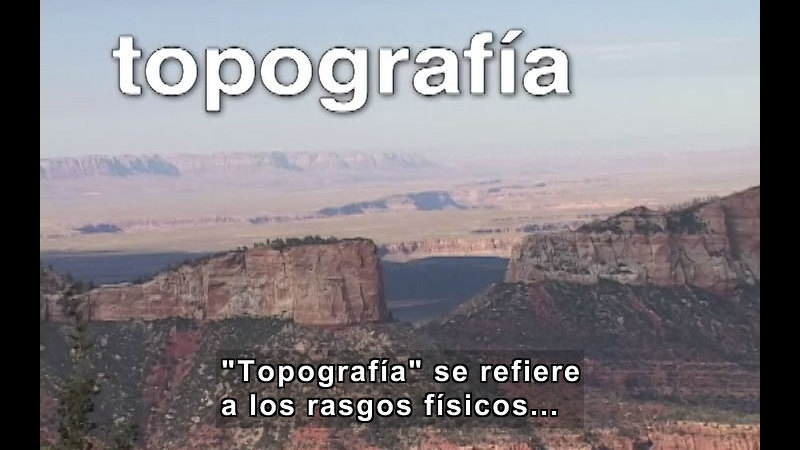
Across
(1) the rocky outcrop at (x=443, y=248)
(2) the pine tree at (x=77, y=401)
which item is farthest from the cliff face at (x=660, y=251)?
(2) the pine tree at (x=77, y=401)

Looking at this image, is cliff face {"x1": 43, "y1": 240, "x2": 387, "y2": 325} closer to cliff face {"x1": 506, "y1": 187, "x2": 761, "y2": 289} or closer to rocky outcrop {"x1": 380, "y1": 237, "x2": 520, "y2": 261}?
cliff face {"x1": 506, "y1": 187, "x2": 761, "y2": 289}

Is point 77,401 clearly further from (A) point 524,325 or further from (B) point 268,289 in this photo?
(B) point 268,289

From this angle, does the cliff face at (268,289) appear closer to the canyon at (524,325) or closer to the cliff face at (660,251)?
the canyon at (524,325)

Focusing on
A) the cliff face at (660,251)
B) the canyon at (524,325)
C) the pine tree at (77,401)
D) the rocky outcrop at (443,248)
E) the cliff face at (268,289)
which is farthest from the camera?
the rocky outcrop at (443,248)

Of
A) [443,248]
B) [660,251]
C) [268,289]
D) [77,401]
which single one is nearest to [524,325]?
[660,251]

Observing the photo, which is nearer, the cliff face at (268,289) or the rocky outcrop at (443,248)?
the cliff face at (268,289)
